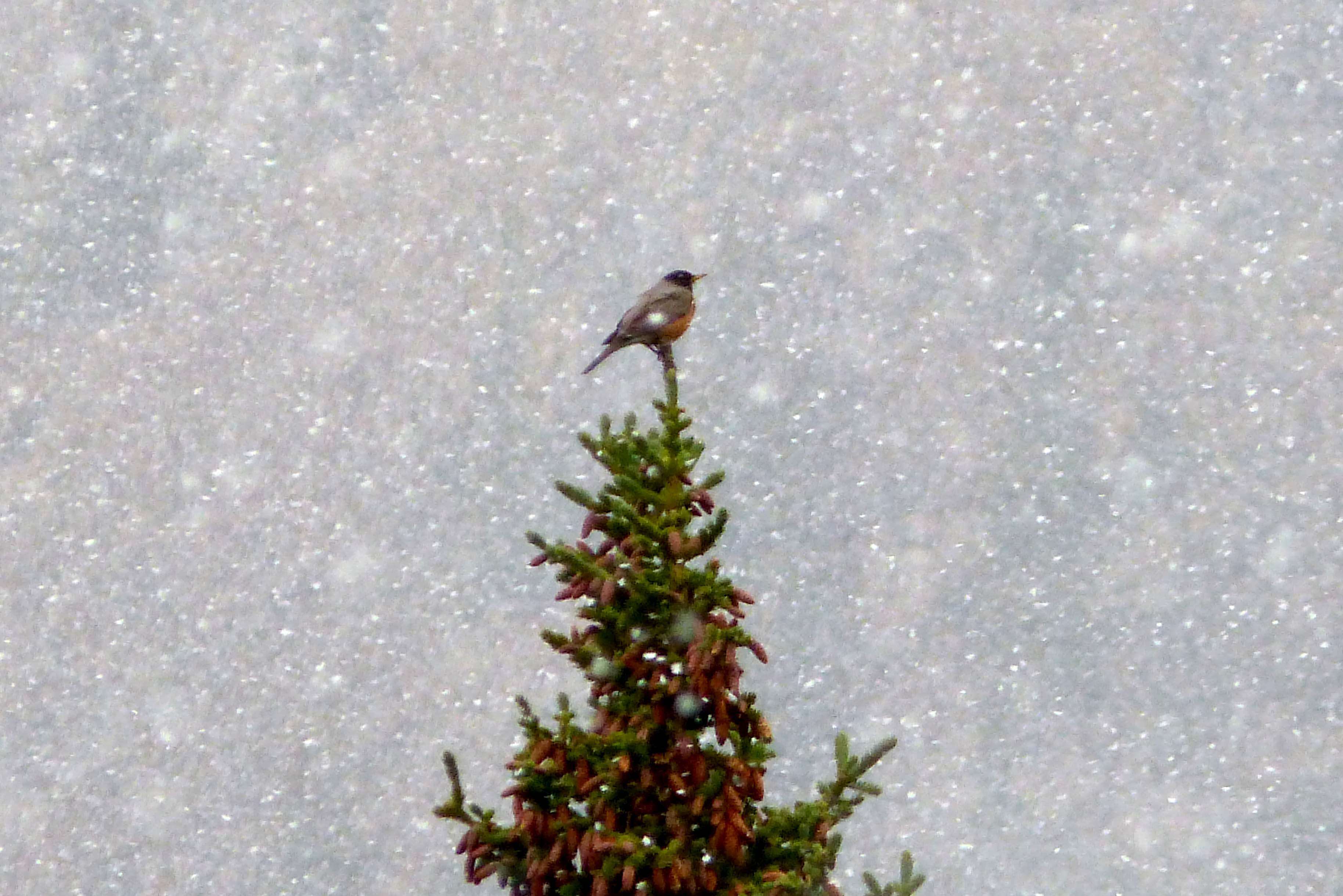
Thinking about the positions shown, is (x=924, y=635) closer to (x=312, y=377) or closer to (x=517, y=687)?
(x=517, y=687)

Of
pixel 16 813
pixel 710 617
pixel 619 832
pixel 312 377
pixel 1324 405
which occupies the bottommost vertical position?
pixel 619 832

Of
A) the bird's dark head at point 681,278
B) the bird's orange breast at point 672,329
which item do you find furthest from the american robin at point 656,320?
the bird's dark head at point 681,278

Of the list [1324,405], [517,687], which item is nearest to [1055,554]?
[1324,405]

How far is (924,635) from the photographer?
14.6m

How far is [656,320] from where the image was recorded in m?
5.30

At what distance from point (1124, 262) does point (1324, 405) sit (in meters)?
2.73

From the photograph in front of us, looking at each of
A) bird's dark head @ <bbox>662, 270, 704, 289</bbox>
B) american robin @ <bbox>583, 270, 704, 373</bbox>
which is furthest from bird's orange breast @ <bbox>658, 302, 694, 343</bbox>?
bird's dark head @ <bbox>662, 270, 704, 289</bbox>

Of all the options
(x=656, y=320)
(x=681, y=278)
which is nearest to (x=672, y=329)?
(x=656, y=320)

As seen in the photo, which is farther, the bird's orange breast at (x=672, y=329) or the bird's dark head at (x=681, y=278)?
the bird's dark head at (x=681, y=278)

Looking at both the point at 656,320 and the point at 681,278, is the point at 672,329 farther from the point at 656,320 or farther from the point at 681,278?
the point at 681,278

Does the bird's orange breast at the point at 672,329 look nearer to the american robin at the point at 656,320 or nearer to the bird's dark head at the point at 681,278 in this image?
the american robin at the point at 656,320

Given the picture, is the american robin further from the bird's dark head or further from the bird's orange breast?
the bird's dark head

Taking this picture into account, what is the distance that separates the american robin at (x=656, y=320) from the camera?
17.2 feet

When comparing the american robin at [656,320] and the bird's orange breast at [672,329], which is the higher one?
the american robin at [656,320]
